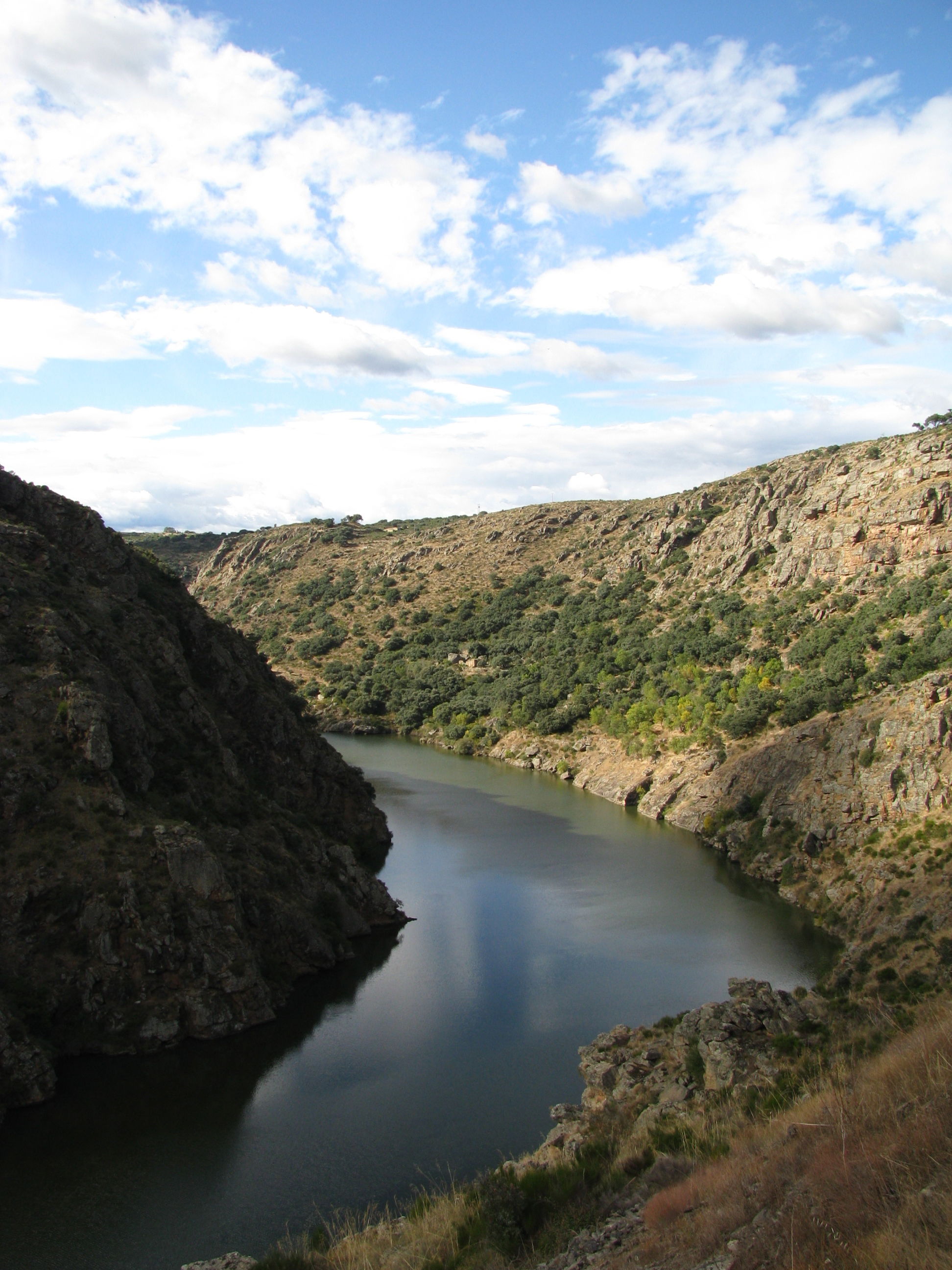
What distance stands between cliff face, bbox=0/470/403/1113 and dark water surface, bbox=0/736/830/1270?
4.57 ft

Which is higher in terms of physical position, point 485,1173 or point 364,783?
point 364,783

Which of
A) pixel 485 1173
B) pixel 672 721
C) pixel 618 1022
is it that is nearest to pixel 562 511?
pixel 672 721

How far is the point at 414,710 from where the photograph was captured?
9325 centimetres

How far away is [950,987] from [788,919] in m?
18.3

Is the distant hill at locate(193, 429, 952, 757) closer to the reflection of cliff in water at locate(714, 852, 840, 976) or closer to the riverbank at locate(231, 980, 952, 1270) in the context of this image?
the reflection of cliff in water at locate(714, 852, 840, 976)

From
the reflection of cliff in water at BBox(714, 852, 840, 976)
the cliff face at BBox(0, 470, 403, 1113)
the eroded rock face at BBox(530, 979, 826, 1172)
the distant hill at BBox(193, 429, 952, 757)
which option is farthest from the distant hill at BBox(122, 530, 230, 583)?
the eroded rock face at BBox(530, 979, 826, 1172)

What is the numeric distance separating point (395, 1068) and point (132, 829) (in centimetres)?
1218

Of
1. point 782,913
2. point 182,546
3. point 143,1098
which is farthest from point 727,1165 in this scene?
point 182,546

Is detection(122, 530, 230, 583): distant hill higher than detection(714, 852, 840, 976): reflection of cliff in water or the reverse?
higher

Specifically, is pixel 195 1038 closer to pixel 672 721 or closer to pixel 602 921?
pixel 602 921

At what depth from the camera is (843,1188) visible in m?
8.99

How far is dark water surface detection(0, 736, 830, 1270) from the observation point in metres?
19.6

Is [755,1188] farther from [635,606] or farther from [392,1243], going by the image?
[635,606]

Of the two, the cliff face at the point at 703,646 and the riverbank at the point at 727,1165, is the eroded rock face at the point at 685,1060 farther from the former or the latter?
the cliff face at the point at 703,646
